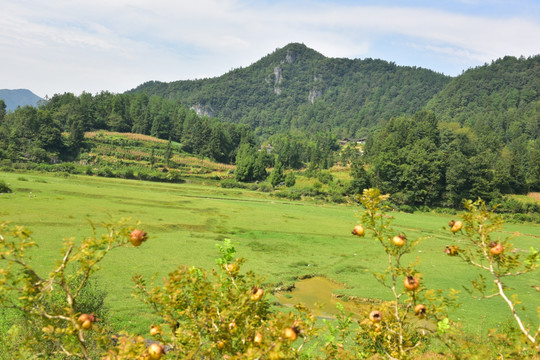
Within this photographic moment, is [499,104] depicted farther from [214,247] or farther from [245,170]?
[214,247]

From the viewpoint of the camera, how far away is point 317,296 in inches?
597

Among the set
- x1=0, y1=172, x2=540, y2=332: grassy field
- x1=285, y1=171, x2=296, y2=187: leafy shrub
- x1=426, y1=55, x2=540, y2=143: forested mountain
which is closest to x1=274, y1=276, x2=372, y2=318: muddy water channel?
x1=0, y1=172, x2=540, y2=332: grassy field

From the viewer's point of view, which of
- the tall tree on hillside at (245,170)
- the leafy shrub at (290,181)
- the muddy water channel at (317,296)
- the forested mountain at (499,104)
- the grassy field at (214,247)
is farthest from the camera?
the forested mountain at (499,104)

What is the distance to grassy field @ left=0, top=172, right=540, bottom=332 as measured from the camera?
13863 millimetres

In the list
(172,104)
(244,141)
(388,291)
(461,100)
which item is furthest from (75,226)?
(461,100)

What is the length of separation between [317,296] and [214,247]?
6906mm

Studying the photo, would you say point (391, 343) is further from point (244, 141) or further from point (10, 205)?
point (244, 141)

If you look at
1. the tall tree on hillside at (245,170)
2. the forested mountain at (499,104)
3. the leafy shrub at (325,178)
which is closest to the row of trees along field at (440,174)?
the leafy shrub at (325,178)

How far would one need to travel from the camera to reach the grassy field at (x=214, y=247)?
546 inches

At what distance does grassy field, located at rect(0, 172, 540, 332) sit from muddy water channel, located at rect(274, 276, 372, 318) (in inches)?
23.2

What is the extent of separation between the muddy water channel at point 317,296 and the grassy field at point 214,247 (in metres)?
0.59

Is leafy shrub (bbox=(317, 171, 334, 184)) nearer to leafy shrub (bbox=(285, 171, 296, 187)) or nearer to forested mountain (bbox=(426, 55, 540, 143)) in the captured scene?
leafy shrub (bbox=(285, 171, 296, 187))

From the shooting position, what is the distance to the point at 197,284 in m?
3.79

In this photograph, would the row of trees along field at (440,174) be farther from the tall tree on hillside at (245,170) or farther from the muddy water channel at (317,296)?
the muddy water channel at (317,296)
